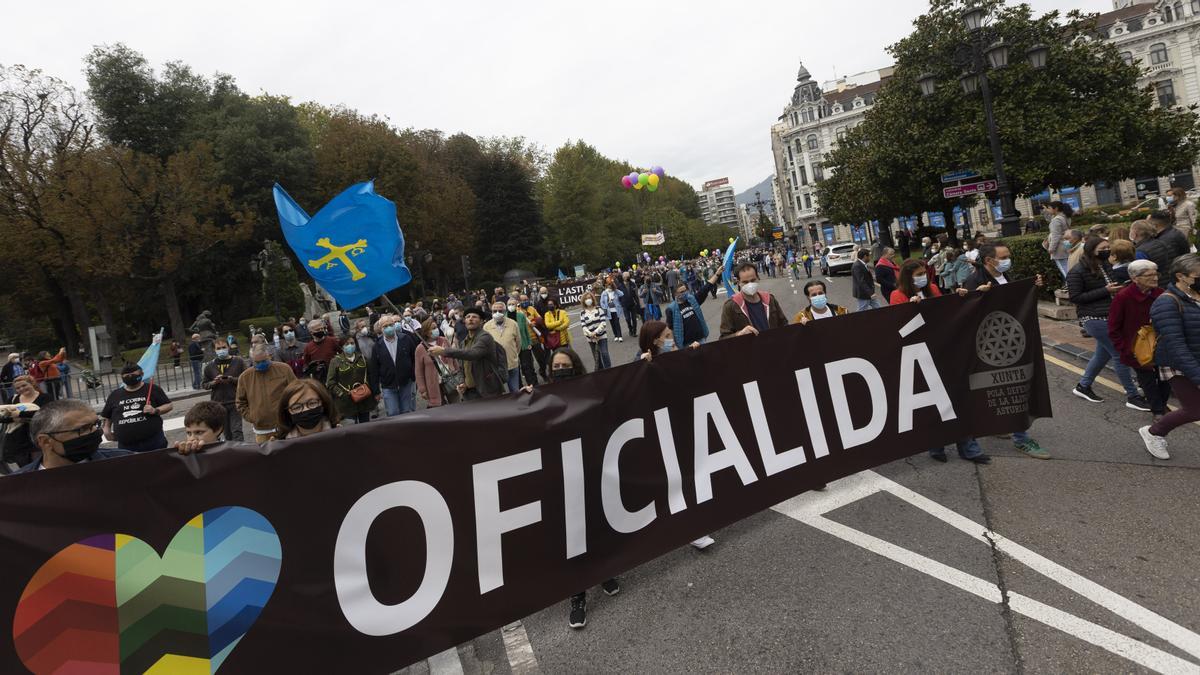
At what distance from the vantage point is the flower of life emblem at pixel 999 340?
498cm

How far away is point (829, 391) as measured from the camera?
4438mm

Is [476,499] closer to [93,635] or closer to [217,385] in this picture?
[93,635]

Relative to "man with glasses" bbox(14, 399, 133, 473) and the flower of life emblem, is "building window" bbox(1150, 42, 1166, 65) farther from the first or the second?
"man with glasses" bbox(14, 399, 133, 473)

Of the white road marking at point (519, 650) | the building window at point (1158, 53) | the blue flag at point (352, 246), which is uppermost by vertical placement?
the building window at point (1158, 53)

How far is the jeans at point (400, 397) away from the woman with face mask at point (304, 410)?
422 cm

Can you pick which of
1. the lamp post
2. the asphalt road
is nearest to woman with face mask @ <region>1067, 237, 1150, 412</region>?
the asphalt road

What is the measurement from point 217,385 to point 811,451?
7.25 m

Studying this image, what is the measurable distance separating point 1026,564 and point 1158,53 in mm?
80847

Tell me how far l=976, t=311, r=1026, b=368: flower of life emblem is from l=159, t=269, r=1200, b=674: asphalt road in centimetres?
91

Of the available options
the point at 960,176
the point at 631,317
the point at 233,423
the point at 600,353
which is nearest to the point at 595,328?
the point at 600,353

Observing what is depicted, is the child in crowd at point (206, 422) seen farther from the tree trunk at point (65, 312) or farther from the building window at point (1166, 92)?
the building window at point (1166, 92)

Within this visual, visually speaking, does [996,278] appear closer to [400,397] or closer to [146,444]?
[400,397]

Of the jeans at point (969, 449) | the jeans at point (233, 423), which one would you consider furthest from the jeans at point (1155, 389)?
the jeans at point (233, 423)

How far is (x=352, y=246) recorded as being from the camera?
23.8 ft
